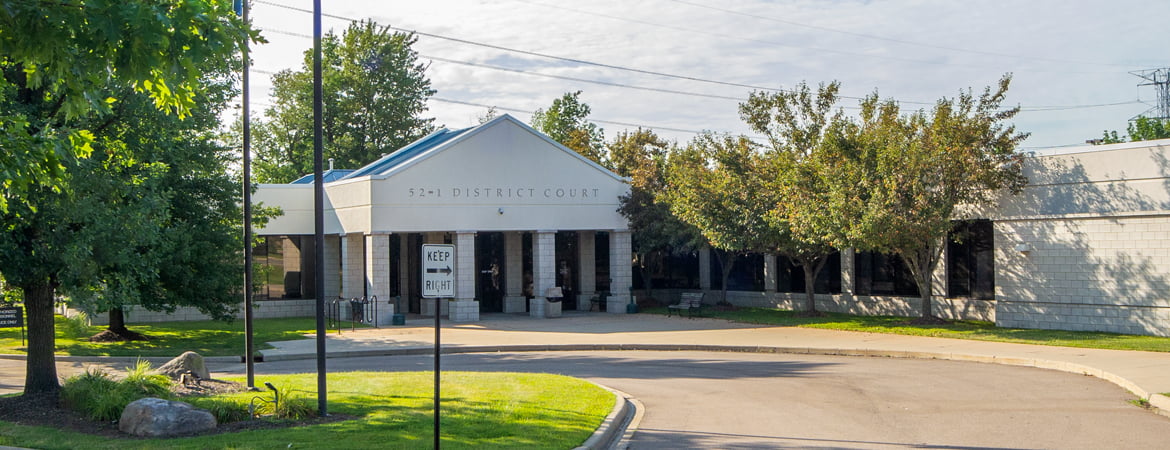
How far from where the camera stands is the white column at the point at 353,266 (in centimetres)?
3338

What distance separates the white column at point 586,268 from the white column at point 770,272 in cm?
626

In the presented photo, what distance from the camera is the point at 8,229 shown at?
1330cm

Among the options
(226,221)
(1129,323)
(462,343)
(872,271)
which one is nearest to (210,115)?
(226,221)

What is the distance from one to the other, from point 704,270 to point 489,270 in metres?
8.35

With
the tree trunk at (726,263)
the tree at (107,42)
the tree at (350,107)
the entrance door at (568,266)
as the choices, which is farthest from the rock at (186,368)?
the tree at (350,107)

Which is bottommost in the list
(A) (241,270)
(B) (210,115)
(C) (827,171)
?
(A) (241,270)

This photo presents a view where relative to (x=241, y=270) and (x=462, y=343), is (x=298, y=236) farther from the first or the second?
(x=462, y=343)

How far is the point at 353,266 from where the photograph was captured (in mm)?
33438

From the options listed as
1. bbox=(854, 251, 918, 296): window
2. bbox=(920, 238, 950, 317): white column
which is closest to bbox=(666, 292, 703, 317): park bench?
bbox=(854, 251, 918, 296): window

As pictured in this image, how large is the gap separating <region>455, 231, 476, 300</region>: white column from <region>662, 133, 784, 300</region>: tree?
6.65 m

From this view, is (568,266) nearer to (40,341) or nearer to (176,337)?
(176,337)

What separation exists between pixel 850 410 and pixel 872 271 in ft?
62.0

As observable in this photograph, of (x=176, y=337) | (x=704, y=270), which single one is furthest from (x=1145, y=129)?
(x=176, y=337)

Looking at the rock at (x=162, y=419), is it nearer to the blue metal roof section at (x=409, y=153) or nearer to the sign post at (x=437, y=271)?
the sign post at (x=437, y=271)
